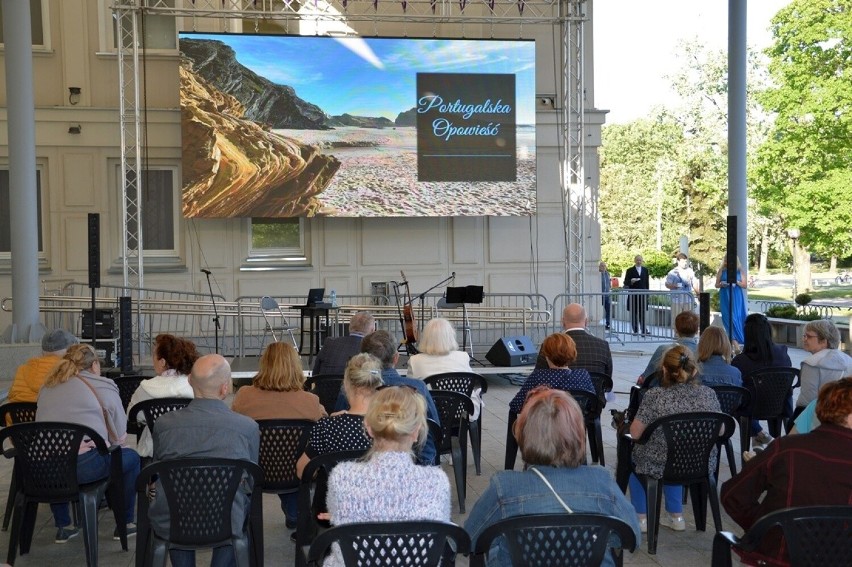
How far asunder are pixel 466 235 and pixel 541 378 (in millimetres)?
10805

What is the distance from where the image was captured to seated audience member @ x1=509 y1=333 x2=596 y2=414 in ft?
20.3

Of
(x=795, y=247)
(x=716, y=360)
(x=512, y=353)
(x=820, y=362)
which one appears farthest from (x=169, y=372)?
(x=795, y=247)

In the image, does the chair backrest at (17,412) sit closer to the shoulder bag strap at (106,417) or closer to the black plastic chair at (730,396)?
the shoulder bag strap at (106,417)

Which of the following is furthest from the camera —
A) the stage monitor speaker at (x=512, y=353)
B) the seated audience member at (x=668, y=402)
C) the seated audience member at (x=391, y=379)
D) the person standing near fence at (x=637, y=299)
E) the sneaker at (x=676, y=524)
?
the person standing near fence at (x=637, y=299)

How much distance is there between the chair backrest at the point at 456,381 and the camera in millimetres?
6762

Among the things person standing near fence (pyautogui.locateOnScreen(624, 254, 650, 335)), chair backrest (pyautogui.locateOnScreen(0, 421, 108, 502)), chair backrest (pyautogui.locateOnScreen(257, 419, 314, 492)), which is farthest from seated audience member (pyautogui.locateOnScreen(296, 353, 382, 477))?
person standing near fence (pyautogui.locateOnScreen(624, 254, 650, 335))

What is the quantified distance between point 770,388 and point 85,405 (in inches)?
192

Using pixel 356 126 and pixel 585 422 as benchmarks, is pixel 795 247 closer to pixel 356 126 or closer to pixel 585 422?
pixel 356 126

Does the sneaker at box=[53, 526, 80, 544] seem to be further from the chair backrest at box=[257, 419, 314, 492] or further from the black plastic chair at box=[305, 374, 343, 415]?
the black plastic chair at box=[305, 374, 343, 415]

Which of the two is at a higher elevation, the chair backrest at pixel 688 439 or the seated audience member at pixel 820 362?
the seated audience member at pixel 820 362

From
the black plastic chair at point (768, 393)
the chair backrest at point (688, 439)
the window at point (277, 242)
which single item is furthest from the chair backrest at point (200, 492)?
the window at point (277, 242)

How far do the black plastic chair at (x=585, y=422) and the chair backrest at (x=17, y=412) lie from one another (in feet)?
9.56

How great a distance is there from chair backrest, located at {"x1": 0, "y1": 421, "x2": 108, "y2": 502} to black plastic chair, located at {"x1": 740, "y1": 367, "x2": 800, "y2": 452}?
457 centimetres

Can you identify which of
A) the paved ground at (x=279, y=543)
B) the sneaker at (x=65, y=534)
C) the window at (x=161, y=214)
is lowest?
the paved ground at (x=279, y=543)
